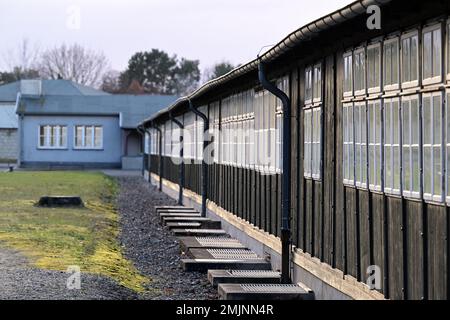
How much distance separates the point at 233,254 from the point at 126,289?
3.73 metres

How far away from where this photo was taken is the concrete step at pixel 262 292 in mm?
11297

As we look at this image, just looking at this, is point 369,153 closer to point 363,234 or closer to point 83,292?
point 363,234

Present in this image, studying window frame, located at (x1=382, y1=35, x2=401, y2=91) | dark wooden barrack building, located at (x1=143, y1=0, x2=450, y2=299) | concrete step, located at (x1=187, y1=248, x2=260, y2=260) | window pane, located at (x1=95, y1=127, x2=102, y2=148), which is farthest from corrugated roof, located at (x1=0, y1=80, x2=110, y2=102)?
window frame, located at (x1=382, y1=35, x2=401, y2=91)

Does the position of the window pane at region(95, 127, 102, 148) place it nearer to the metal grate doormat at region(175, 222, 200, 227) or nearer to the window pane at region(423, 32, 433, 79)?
the metal grate doormat at region(175, 222, 200, 227)

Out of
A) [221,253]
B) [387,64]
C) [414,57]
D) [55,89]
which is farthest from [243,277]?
[55,89]

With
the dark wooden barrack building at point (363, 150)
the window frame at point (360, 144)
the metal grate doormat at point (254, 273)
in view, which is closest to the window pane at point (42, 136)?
the dark wooden barrack building at point (363, 150)

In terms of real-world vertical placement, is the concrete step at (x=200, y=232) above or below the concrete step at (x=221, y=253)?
above

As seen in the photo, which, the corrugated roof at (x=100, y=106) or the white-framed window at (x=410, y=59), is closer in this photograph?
the white-framed window at (x=410, y=59)

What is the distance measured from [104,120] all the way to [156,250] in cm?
4961

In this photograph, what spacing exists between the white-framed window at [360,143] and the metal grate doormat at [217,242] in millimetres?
7521

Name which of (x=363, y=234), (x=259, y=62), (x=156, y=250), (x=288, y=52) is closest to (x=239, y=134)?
(x=156, y=250)

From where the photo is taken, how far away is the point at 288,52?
39.3 ft

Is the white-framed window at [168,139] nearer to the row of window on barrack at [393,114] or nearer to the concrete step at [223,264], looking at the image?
the concrete step at [223,264]

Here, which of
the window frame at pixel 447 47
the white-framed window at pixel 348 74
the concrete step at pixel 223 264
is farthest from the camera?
the concrete step at pixel 223 264
